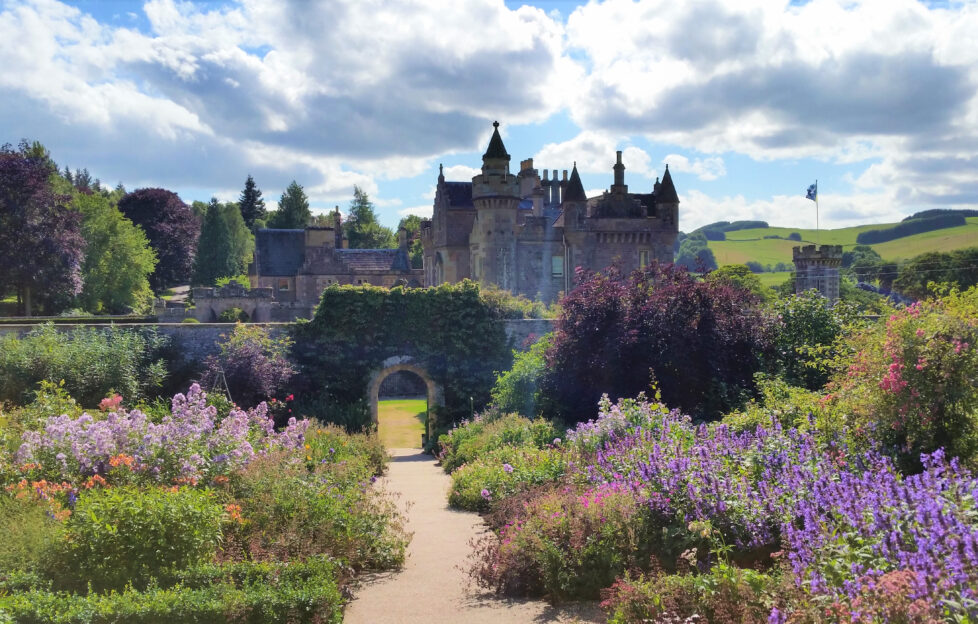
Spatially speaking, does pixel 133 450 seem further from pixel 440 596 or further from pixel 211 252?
pixel 211 252

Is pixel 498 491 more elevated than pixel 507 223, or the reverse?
pixel 507 223

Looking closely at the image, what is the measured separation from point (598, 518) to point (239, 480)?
418 centimetres

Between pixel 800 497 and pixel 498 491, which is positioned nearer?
pixel 800 497

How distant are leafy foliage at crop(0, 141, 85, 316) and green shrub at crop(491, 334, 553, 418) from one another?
29.4 meters

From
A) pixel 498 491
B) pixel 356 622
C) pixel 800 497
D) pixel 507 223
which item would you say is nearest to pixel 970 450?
pixel 800 497

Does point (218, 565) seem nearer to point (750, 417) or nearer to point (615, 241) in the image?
point (750, 417)

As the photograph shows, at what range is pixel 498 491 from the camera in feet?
36.1

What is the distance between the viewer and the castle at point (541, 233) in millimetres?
33500

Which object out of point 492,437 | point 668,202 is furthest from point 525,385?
point 668,202

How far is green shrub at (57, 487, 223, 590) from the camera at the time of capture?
23.6 feet

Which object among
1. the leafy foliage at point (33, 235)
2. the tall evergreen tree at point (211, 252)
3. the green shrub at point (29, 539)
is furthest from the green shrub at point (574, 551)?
the tall evergreen tree at point (211, 252)

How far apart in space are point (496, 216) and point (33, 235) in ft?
75.1

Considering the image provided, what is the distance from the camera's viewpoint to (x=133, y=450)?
9055mm

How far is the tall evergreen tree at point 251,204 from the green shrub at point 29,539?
3317 inches
